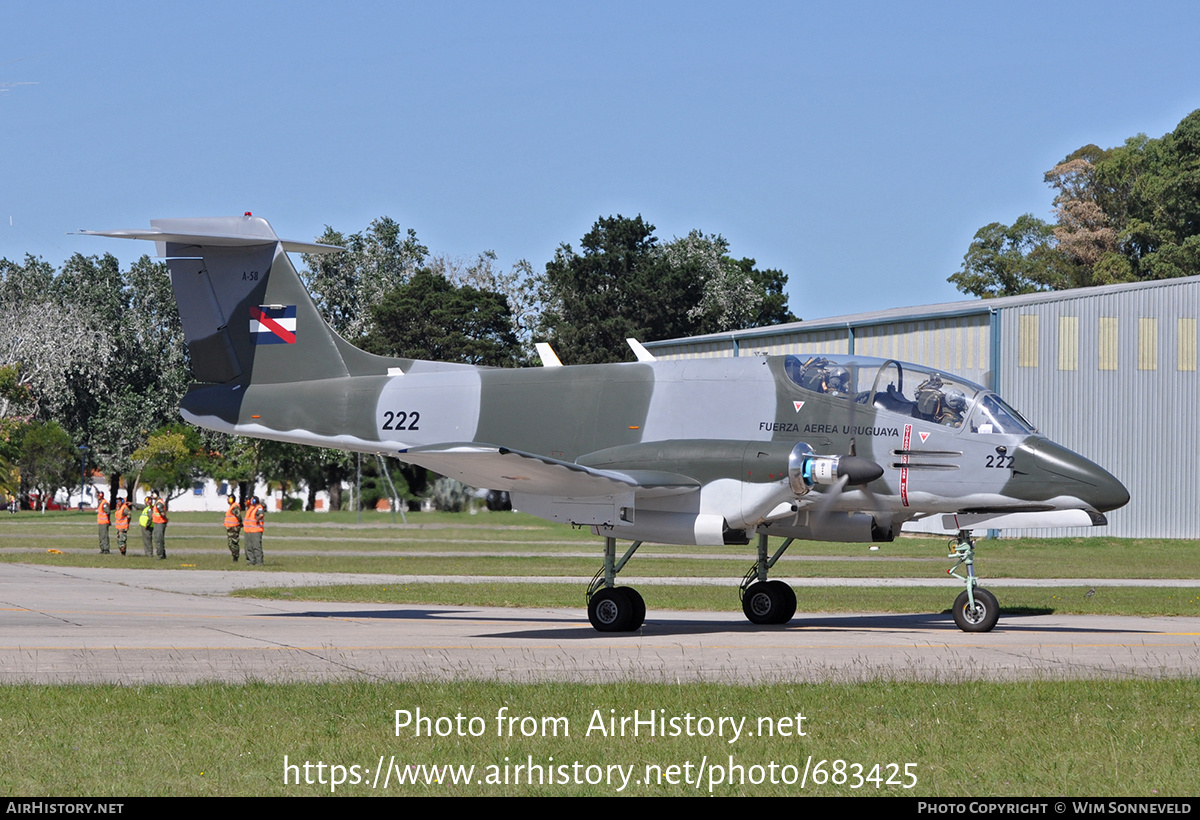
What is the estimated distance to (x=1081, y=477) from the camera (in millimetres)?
16297

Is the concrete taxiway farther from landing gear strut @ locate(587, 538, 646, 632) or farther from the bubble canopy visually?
the bubble canopy

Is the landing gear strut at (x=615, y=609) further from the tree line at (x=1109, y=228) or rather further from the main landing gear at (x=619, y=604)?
the tree line at (x=1109, y=228)

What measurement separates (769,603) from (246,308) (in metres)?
9.61

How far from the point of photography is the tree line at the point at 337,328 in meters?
89.1

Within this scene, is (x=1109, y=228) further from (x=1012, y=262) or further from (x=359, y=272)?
(x=359, y=272)

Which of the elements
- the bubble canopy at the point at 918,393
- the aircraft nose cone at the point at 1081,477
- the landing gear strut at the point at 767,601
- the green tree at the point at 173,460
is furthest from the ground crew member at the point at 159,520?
the green tree at the point at 173,460

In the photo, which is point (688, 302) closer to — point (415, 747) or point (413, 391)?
point (413, 391)

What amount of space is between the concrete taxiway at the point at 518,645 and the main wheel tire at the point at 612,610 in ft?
1.07

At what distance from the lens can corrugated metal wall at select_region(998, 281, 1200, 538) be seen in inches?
1874

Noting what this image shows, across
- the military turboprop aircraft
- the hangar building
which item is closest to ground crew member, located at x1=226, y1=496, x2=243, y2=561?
the military turboprop aircraft

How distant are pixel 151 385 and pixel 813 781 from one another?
342 ft

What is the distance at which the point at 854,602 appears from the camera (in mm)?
23500

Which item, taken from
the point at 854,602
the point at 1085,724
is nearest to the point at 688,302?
the point at 854,602
